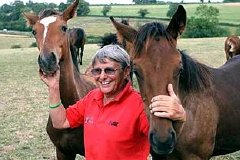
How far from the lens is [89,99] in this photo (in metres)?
3.01

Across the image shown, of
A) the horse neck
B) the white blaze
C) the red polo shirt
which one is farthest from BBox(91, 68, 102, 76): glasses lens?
the horse neck

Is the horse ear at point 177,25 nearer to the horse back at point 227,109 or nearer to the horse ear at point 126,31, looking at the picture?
the horse ear at point 126,31

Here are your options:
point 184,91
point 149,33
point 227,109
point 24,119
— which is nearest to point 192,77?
point 184,91

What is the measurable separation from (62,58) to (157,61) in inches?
68.9

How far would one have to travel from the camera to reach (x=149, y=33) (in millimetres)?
2691

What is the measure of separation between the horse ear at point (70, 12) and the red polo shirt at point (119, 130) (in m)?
1.68

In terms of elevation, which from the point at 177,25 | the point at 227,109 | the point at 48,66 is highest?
the point at 177,25

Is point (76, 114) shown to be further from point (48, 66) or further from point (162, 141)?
point (162, 141)

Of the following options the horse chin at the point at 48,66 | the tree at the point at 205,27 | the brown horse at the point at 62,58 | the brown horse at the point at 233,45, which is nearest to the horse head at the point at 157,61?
the horse chin at the point at 48,66

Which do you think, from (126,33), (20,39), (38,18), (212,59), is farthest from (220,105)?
(20,39)

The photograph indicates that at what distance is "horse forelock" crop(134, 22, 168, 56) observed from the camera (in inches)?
106

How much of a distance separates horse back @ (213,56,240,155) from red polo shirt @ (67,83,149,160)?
167 centimetres

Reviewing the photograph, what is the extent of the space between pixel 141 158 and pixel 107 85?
0.57m

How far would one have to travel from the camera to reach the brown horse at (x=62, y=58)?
3834mm
